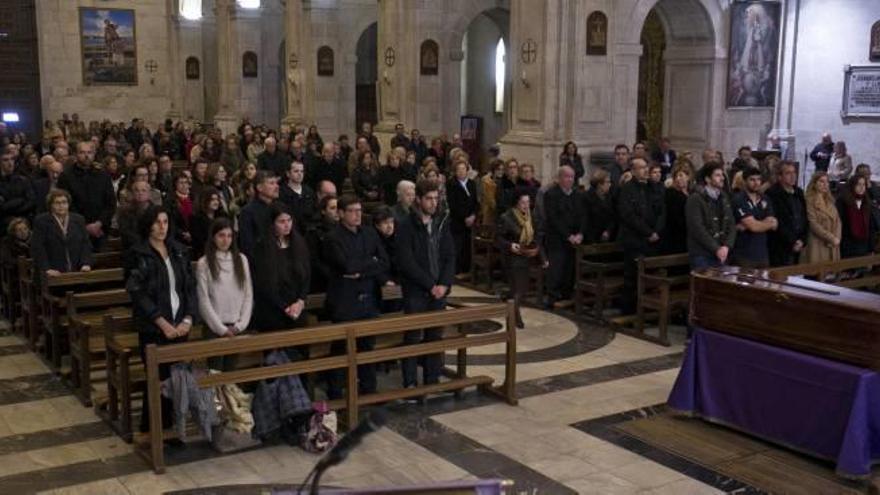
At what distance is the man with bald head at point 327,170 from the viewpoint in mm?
15719

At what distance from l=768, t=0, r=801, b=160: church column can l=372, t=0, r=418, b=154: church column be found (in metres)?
7.92

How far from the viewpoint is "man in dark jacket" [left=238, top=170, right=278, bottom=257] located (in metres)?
8.60

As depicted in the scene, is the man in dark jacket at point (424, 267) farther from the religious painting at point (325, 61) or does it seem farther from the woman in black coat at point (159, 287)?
the religious painting at point (325, 61)

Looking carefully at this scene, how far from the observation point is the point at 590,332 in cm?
1079

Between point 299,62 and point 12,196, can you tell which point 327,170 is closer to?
point 12,196

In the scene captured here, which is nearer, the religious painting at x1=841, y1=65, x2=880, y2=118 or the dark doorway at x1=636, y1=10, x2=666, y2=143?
the religious painting at x1=841, y1=65, x2=880, y2=118

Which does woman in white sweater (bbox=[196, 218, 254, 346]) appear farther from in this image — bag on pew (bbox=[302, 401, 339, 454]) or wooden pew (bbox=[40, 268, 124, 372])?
wooden pew (bbox=[40, 268, 124, 372])

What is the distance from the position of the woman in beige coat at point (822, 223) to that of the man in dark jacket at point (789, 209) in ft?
0.30

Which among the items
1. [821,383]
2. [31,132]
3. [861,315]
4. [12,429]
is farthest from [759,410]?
[31,132]

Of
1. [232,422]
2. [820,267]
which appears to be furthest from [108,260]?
[820,267]

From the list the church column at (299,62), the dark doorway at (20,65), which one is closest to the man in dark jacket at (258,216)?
the church column at (299,62)

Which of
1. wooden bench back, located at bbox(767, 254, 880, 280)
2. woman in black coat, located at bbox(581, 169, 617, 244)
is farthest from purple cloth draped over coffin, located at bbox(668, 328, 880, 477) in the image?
woman in black coat, located at bbox(581, 169, 617, 244)

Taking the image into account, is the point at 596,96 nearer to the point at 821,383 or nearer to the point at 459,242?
the point at 459,242

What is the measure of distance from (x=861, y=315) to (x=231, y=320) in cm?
450
